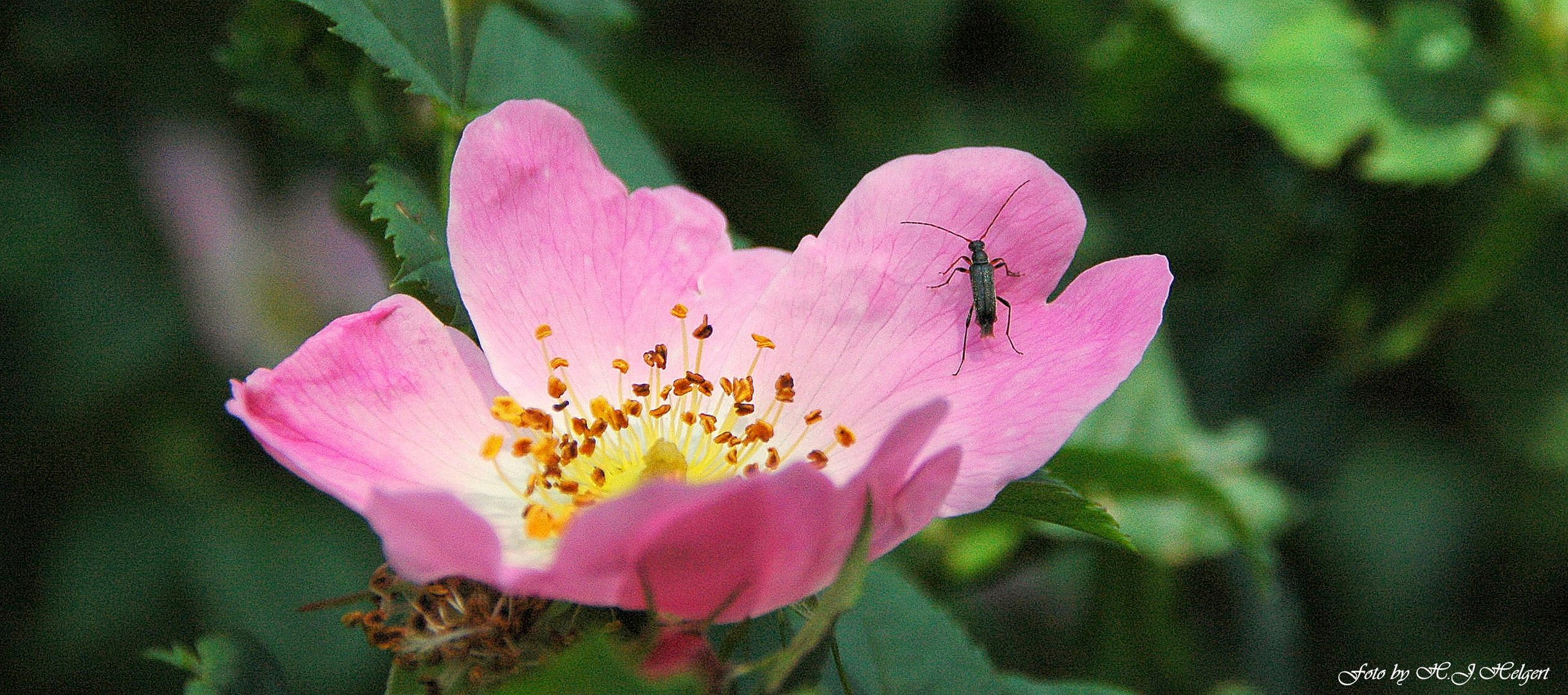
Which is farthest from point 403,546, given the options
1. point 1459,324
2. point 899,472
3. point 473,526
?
point 1459,324

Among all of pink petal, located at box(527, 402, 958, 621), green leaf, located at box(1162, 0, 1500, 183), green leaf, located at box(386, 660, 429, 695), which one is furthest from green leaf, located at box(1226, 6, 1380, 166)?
green leaf, located at box(386, 660, 429, 695)

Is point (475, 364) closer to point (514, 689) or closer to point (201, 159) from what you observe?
point (514, 689)

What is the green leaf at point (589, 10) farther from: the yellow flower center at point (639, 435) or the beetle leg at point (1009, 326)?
the beetle leg at point (1009, 326)

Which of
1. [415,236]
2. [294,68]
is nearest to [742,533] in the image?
[415,236]

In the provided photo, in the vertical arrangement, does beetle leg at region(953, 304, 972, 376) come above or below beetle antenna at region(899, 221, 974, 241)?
below
